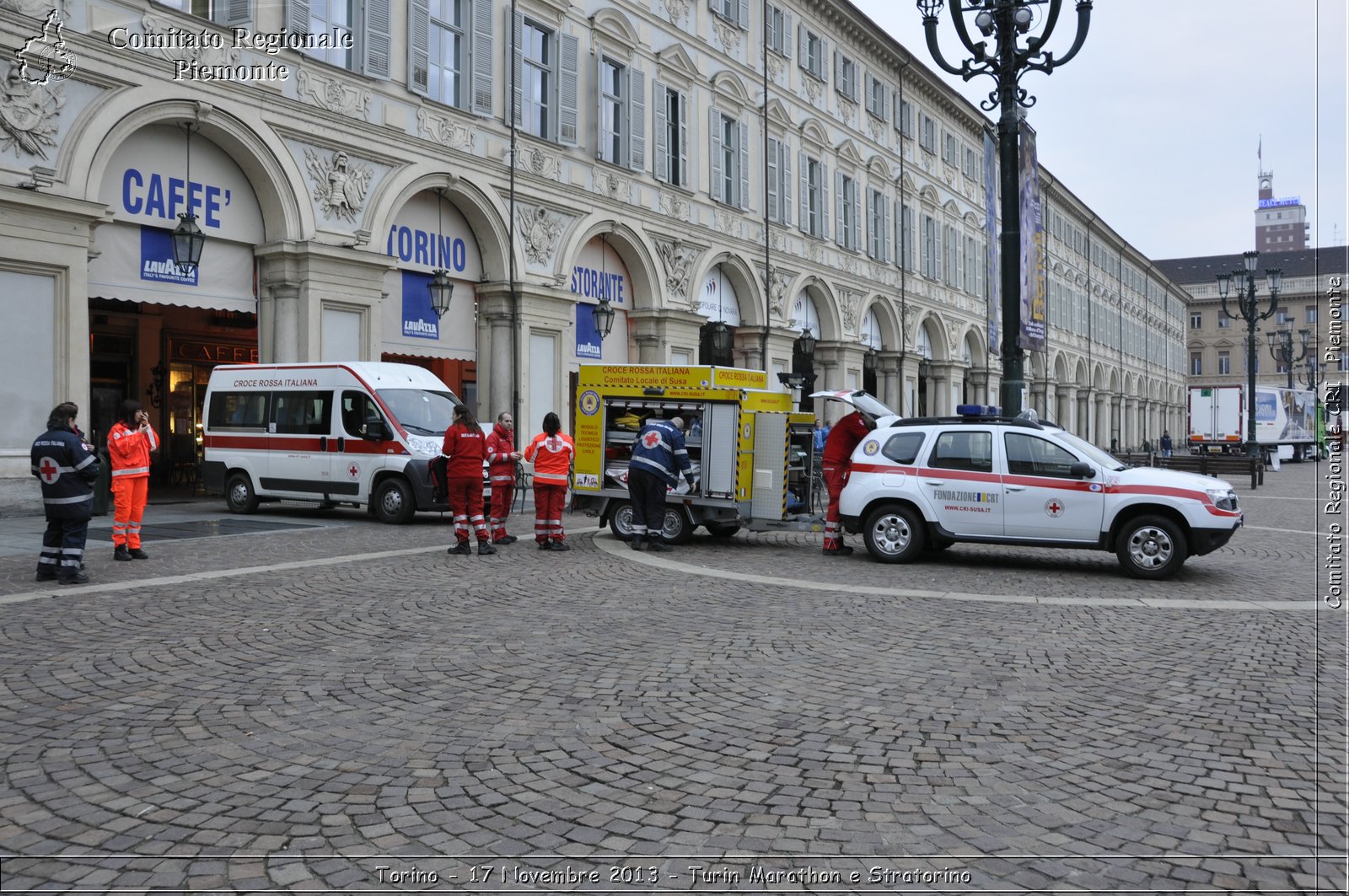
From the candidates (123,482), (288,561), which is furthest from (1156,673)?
(123,482)

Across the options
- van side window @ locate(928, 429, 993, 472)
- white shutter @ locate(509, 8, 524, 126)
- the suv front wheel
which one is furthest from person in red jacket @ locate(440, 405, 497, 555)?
white shutter @ locate(509, 8, 524, 126)

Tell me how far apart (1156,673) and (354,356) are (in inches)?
659

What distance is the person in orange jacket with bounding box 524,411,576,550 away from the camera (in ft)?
43.5

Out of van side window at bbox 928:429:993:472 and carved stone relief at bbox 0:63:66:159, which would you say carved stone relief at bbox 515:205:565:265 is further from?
van side window at bbox 928:429:993:472

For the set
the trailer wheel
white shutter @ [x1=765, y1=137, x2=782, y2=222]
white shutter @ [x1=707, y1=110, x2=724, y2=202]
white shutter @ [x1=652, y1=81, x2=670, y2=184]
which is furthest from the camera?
white shutter @ [x1=765, y1=137, x2=782, y2=222]

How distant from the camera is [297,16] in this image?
1867 centimetres

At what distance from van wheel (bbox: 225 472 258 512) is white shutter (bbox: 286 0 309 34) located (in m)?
8.09

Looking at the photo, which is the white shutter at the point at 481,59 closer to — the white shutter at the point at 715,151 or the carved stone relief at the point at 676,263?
the carved stone relief at the point at 676,263

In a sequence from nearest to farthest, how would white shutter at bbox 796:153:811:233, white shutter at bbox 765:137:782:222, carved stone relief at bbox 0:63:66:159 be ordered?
carved stone relief at bbox 0:63:66:159, white shutter at bbox 765:137:782:222, white shutter at bbox 796:153:811:233

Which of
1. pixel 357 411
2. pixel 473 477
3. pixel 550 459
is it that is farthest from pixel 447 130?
pixel 473 477

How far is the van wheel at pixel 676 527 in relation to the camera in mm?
14141

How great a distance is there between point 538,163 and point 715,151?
307 inches

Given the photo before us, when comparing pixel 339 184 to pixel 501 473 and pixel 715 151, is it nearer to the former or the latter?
pixel 501 473

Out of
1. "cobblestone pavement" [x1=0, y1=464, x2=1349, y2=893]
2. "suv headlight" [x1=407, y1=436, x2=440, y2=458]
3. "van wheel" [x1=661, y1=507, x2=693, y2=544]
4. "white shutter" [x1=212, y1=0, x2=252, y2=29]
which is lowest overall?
"cobblestone pavement" [x1=0, y1=464, x2=1349, y2=893]
